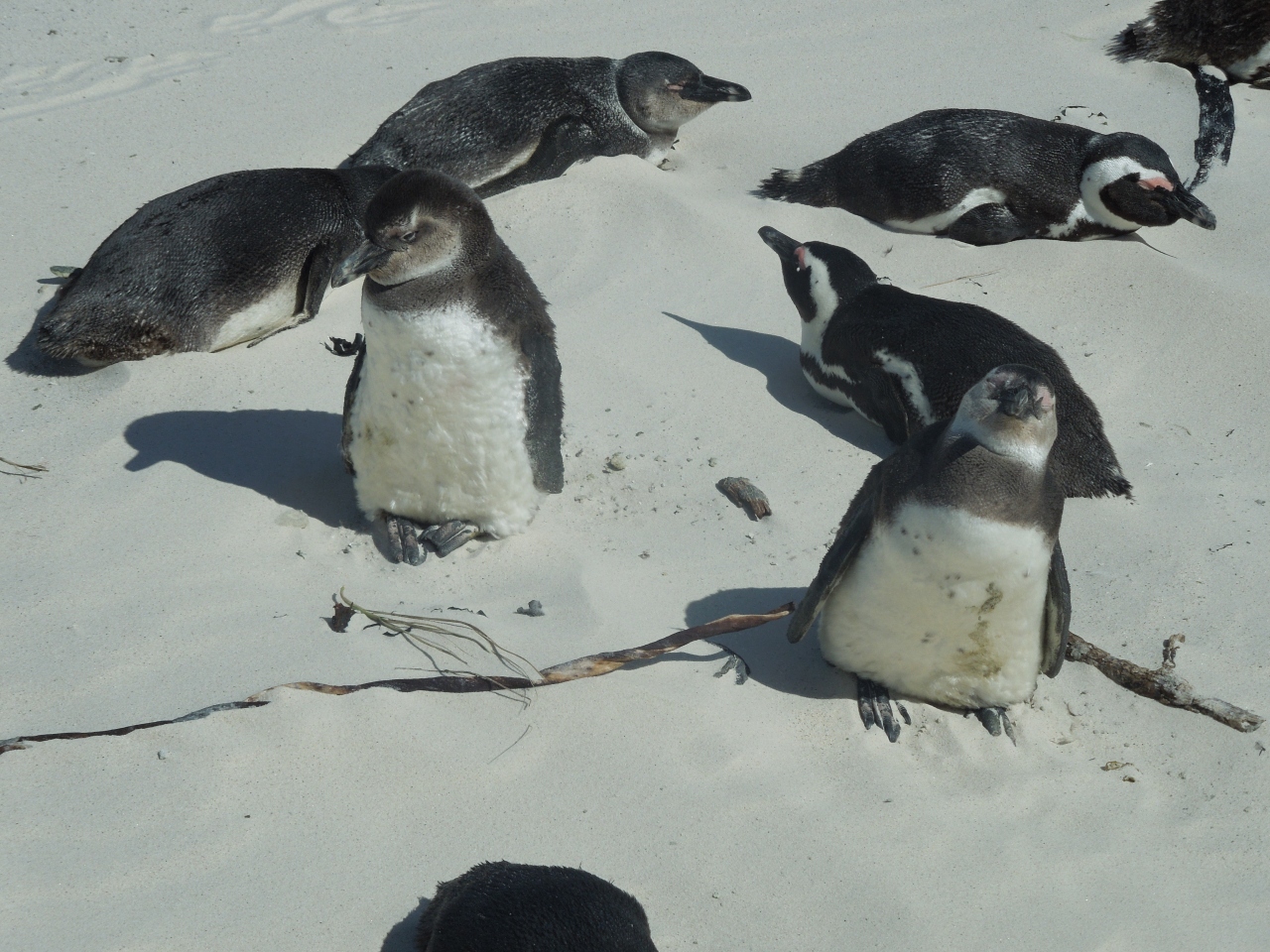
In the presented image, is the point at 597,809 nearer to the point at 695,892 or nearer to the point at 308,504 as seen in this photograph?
the point at 695,892

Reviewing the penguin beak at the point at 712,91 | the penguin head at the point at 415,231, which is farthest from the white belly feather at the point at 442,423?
the penguin beak at the point at 712,91

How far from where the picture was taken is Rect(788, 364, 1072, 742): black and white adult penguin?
273 cm

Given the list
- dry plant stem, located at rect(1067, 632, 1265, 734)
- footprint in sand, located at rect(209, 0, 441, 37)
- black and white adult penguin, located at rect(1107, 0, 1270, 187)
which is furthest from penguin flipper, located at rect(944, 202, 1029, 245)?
footprint in sand, located at rect(209, 0, 441, 37)

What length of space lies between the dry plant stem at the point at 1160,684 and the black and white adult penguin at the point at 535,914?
1504mm

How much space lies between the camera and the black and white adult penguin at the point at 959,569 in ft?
8.96

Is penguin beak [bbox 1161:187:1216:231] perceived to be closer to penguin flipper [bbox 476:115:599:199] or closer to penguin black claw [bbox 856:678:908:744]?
penguin flipper [bbox 476:115:599:199]

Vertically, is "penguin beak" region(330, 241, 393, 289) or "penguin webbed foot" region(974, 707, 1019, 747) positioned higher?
"penguin beak" region(330, 241, 393, 289)

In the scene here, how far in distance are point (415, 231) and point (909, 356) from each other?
185 centimetres

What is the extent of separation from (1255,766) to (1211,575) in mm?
861

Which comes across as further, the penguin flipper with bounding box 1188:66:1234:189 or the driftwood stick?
the penguin flipper with bounding box 1188:66:1234:189

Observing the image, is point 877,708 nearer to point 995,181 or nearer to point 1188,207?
point 995,181

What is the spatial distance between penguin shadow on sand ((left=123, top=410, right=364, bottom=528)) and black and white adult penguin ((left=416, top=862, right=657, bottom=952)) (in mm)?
1732

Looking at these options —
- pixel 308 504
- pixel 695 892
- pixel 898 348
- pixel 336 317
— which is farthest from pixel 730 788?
pixel 336 317

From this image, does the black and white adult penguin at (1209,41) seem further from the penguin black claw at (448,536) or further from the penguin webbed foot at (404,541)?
the penguin webbed foot at (404,541)
